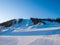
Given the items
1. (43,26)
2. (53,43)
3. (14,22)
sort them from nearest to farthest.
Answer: (53,43), (43,26), (14,22)

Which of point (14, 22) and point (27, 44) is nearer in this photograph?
point (27, 44)

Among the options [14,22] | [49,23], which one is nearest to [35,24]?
[49,23]

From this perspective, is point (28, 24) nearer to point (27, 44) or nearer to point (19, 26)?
point (19, 26)

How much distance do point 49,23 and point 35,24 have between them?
1.31ft

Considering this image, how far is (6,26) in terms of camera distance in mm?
4055

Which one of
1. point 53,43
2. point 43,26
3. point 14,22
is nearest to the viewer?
point 53,43

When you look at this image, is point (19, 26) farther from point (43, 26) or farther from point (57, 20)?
point (57, 20)

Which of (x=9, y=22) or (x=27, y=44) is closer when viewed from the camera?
(x=27, y=44)

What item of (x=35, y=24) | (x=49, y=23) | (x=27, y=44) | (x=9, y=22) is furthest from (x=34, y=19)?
(x=27, y=44)

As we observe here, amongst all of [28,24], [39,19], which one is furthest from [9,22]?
[39,19]

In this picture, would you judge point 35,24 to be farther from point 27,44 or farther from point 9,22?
point 27,44

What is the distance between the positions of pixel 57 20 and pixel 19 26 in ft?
3.53

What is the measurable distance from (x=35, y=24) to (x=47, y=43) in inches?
73.4

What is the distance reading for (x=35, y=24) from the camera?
3988mm
